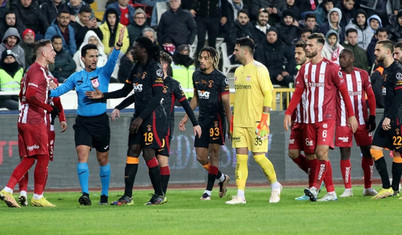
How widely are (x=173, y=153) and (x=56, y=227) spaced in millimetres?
8541

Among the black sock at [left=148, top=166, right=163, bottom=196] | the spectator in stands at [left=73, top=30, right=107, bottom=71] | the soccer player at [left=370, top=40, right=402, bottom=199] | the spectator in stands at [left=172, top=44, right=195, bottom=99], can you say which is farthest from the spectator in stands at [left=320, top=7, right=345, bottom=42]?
the black sock at [left=148, top=166, right=163, bottom=196]

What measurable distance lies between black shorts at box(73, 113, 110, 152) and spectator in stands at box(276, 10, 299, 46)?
10.4 metres

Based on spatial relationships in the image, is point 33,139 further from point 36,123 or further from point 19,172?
point 19,172

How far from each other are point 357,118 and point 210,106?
2375 mm

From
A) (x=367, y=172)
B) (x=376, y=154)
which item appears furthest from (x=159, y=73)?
(x=367, y=172)

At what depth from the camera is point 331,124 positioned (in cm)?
1354

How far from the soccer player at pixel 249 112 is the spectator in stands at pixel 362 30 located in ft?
36.1

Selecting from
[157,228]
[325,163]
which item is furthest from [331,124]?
[157,228]

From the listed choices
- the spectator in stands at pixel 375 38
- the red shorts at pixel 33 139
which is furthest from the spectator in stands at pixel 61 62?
the spectator in stands at pixel 375 38

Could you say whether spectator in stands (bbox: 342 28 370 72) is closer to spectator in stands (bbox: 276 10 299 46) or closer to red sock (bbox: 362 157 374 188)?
spectator in stands (bbox: 276 10 299 46)

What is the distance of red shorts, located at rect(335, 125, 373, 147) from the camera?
1484 centimetres

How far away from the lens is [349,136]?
1486 centimetres

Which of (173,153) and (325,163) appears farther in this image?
(173,153)

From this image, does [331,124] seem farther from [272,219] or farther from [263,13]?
[263,13]
